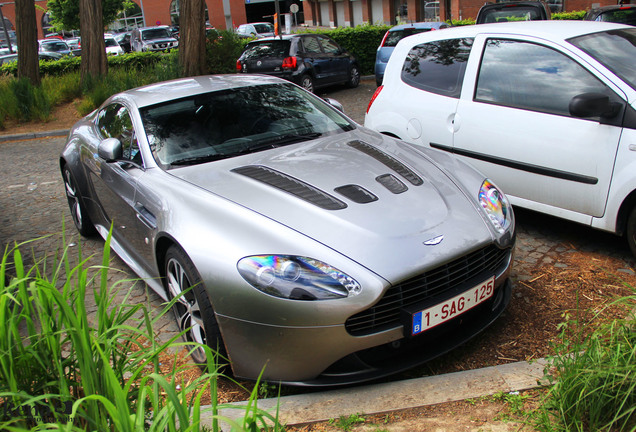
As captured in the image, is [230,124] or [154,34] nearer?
[230,124]

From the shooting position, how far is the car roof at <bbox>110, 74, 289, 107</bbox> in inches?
168

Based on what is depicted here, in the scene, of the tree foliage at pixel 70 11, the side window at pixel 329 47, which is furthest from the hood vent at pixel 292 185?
the tree foliage at pixel 70 11

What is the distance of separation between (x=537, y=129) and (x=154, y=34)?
1219 inches

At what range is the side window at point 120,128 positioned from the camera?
4.05 meters

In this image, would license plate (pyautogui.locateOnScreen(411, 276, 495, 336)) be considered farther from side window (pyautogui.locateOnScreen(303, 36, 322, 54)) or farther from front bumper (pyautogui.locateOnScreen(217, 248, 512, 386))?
side window (pyautogui.locateOnScreen(303, 36, 322, 54))

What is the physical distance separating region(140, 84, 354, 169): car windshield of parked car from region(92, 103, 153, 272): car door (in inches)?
7.5

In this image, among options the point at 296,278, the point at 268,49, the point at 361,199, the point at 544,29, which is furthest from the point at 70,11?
the point at 296,278

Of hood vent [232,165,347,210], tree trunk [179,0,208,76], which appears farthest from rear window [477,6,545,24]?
hood vent [232,165,347,210]

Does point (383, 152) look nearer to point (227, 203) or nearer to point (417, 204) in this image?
point (417, 204)

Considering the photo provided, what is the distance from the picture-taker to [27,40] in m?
14.3

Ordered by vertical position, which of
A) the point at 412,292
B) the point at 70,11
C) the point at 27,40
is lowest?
the point at 412,292

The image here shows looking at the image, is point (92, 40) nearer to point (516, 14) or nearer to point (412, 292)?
point (516, 14)

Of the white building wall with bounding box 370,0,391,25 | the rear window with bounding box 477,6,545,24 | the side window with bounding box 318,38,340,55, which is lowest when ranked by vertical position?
the side window with bounding box 318,38,340,55

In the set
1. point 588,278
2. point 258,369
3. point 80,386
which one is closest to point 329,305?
point 258,369
